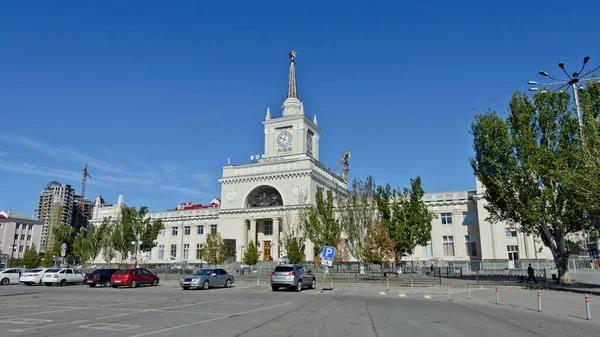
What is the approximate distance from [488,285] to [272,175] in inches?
1563

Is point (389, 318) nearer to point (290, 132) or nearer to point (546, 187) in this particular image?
point (546, 187)

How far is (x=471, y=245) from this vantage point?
54906 millimetres

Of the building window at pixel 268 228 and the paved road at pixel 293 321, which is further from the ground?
the building window at pixel 268 228

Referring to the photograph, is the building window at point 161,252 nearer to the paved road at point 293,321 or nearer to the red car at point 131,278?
the red car at point 131,278

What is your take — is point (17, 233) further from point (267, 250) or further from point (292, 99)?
point (292, 99)

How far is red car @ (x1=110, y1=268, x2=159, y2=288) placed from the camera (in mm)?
30500

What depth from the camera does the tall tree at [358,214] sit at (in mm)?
43969

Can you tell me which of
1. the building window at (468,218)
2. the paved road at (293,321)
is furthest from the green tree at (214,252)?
the paved road at (293,321)

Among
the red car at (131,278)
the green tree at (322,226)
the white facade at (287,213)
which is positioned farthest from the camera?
the white facade at (287,213)

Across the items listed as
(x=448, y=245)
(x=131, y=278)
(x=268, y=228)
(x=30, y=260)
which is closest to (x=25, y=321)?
(x=131, y=278)

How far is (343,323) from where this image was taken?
1204 centimetres

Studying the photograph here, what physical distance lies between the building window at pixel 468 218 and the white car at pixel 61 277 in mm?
45958

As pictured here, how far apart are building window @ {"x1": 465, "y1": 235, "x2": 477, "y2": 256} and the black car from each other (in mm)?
43170

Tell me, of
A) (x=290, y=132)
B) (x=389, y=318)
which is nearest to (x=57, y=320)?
(x=389, y=318)
